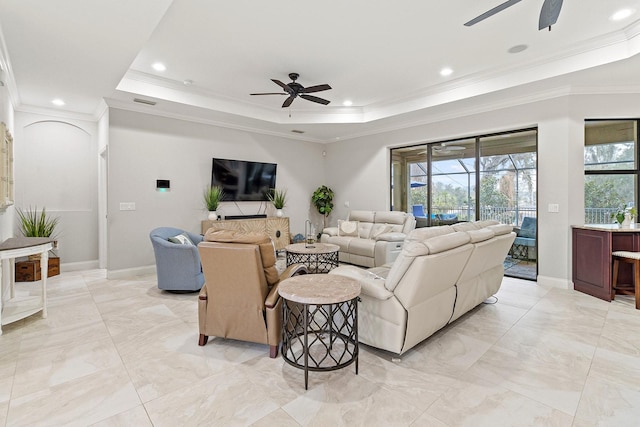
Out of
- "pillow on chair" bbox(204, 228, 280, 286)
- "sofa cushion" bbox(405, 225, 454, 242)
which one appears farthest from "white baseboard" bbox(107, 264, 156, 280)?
"sofa cushion" bbox(405, 225, 454, 242)

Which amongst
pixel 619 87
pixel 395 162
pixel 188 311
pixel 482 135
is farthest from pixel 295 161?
pixel 619 87

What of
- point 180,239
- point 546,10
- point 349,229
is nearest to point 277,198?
point 349,229

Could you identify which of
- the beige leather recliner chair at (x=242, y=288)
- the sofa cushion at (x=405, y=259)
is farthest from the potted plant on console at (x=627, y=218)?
the beige leather recliner chair at (x=242, y=288)

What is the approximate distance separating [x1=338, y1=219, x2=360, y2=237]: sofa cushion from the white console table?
15.1ft

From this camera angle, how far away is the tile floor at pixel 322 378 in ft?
6.24

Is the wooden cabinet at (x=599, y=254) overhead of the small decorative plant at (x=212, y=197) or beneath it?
beneath

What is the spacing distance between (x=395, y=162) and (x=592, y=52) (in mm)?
3693

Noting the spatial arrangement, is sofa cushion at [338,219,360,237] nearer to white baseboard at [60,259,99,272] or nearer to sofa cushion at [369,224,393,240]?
sofa cushion at [369,224,393,240]

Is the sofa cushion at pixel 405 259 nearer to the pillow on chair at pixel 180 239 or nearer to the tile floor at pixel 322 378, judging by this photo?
the tile floor at pixel 322 378

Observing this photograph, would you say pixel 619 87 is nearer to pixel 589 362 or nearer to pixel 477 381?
pixel 589 362

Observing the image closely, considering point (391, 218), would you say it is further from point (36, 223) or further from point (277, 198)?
point (36, 223)

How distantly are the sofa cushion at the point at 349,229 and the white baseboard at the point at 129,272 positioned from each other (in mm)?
3574

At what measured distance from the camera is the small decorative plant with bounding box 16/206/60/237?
16.6 feet

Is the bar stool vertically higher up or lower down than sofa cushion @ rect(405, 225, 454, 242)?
lower down
